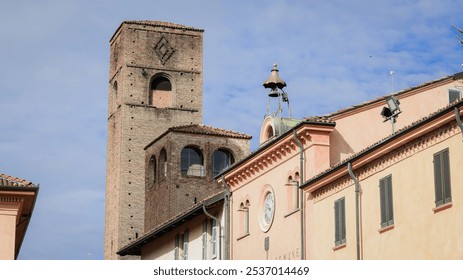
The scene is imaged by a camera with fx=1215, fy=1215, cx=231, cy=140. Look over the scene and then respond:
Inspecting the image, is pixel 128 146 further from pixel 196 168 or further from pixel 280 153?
pixel 280 153

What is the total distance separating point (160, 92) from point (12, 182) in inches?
1649

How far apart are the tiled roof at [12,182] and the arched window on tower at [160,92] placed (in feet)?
134

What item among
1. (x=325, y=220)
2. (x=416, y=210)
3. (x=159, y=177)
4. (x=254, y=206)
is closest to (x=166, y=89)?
(x=159, y=177)

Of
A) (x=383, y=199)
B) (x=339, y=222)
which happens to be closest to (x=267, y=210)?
(x=339, y=222)

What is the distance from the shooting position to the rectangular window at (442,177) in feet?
77.9

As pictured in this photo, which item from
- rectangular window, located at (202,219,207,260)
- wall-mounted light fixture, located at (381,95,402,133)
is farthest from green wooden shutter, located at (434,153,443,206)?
rectangular window, located at (202,219,207,260)

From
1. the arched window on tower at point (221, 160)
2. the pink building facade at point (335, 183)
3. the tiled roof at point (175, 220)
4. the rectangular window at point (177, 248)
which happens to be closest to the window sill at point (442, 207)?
the pink building facade at point (335, 183)

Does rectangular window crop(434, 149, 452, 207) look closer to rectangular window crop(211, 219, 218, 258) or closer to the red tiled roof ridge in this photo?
the red tiled roof ridge

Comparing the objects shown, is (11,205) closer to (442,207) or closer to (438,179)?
(438,179)

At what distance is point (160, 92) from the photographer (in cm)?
7075

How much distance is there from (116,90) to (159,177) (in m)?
13.8

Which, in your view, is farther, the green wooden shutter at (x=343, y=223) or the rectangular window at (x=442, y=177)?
the green wooden shutter at (x=343, y=223)

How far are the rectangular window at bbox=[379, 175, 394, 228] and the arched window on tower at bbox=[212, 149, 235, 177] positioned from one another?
106 ft

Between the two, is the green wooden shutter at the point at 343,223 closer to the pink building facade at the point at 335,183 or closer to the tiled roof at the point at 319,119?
the pink building facade at the point at 335,183
